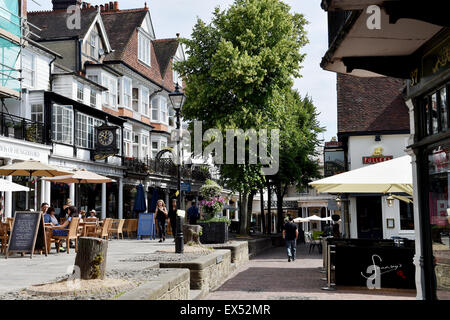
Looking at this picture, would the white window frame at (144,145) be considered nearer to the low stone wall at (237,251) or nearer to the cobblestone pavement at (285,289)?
the low stone wall at (237,251)

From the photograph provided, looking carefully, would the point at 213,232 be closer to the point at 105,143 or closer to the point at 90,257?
the point at 90,257

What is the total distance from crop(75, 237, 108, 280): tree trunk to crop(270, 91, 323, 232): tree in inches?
1027

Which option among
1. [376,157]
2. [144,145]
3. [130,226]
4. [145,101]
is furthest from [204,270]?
[145,101]

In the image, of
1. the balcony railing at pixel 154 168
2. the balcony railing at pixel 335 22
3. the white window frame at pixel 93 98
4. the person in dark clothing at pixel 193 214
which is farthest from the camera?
the balcony railing at pixel 154 168

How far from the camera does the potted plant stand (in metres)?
17.7

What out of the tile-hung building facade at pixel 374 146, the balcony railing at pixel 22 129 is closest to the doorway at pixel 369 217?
the tile-hung building facade at pixel 374 146

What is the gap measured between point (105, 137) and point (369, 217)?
14.6m

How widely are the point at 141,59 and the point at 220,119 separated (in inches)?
563

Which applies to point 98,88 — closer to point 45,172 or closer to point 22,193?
point 22,193

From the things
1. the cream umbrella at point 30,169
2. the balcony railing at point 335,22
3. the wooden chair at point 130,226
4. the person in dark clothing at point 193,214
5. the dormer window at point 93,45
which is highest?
the dormer window at point 93,45

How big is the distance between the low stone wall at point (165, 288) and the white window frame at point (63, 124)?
736 inches

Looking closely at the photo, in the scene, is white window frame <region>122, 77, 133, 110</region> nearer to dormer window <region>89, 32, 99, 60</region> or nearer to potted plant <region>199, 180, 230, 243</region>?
dormer window <region>89, 32, 99, 60</region>

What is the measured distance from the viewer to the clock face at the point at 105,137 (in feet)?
93.1

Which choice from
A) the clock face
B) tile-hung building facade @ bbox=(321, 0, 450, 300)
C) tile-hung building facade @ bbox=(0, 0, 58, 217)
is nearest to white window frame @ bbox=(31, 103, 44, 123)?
tile-hung building facade @ bbox=(0, 0, 58, 217)
